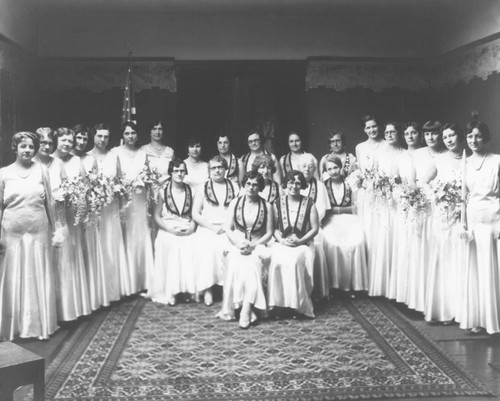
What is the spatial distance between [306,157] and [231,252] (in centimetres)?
253

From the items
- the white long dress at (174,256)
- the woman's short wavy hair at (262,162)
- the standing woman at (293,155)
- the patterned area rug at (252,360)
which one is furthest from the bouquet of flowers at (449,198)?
the white long dress at (174,256)

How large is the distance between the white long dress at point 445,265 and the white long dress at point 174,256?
2744 mm

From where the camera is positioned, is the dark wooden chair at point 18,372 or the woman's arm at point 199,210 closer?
the dark wooden chair at point 18,372

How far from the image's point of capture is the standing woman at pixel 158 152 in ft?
27.3

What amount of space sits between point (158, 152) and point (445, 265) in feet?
13.8

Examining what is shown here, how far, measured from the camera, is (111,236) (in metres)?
7.18

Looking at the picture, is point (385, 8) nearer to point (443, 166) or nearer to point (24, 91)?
point (443, 166)

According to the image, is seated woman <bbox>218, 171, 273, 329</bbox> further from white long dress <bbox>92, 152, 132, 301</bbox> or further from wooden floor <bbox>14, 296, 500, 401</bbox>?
wooden floor <bbox>14, 296, 500, 401</bbox>

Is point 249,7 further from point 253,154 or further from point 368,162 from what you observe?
point 368,162

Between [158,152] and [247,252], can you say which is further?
[158,152]

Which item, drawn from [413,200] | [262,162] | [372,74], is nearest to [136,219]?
[262,162]

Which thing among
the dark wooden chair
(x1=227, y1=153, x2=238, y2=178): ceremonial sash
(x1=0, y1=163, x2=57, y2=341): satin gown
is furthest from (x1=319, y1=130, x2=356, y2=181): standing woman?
the dark wooden chair

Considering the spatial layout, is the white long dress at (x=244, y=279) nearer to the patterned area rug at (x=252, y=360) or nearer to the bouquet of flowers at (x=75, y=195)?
the patterned area rug at (x=252, y=360)

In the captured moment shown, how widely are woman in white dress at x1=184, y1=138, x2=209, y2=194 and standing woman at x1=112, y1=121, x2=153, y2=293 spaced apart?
0.65 meters
